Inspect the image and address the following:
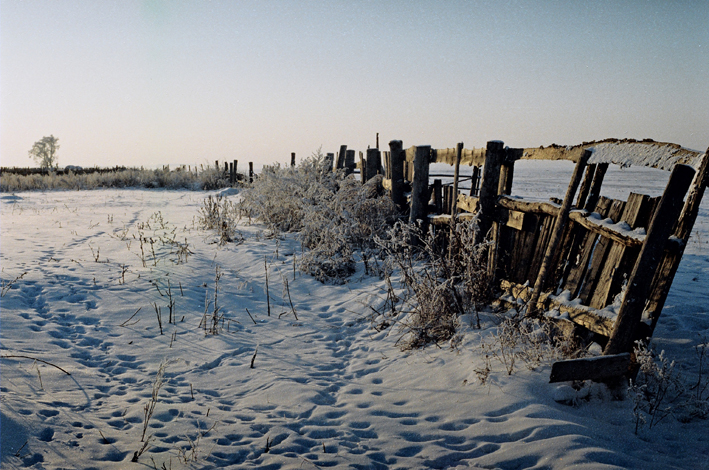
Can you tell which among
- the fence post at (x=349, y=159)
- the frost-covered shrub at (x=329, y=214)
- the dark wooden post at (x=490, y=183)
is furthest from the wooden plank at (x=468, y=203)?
the fence post at (x=349, y=159)

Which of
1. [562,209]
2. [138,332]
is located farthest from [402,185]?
[138,332]

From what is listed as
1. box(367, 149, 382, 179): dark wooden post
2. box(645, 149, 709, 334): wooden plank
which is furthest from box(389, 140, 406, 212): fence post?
box(645, 149, 709, 334): wooden plank

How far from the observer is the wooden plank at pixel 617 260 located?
346cm

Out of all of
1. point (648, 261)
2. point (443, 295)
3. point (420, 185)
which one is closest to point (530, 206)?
point (443, 295)

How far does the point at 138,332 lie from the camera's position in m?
5.04

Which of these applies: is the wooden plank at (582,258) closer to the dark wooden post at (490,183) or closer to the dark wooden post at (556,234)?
the dark wooden post at (556,234)

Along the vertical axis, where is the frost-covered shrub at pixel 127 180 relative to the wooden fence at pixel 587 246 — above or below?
below

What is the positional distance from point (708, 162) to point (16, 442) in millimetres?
4987

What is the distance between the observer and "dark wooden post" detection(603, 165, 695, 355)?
9.89 ft

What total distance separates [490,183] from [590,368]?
2.58m

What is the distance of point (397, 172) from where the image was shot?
8305 millimetres

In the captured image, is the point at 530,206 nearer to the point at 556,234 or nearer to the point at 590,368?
the point at 556,234

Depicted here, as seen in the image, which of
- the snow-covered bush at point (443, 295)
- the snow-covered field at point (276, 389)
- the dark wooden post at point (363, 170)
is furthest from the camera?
the dark wooden post at point (363, 170)

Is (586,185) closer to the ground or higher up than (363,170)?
higher up
